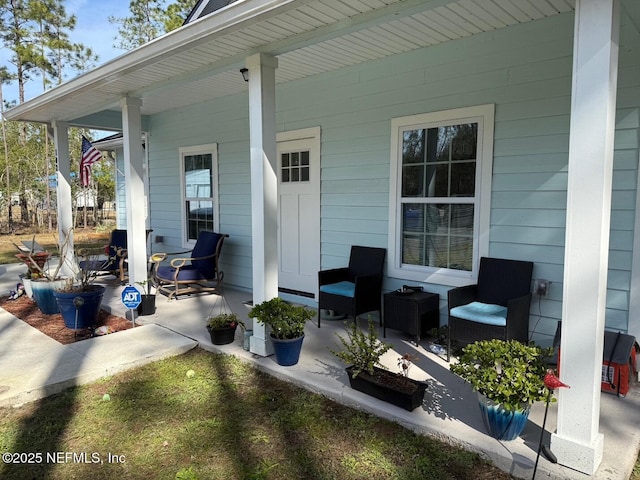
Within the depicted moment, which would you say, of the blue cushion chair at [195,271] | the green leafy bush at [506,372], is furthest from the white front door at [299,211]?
the green leafy bush at [506,372]

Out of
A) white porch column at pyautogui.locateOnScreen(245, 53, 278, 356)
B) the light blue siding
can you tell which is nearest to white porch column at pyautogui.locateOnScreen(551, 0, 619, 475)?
the light blue siding

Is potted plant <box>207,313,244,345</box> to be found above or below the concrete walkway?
above

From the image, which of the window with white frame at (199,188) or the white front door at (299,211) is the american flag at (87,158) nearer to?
the window with white frame at (199,188)

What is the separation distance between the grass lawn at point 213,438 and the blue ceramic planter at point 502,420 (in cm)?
18

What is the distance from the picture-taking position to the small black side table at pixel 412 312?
374cm

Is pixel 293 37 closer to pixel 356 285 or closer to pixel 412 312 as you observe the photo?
pixel 356 285

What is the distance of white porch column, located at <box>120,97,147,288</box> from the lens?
471 centimetres

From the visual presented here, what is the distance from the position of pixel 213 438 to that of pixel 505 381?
162 centimetres

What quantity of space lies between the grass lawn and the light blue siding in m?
1.75

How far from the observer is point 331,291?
4250 millimetres

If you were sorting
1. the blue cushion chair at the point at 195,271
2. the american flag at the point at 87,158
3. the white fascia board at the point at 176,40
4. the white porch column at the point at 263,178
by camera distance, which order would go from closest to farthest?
the white fascia board at the point at 176,40 → the white porch column at the point at 263,178 → the blue cushion chair at the point at 195,271 → the american flag at the point at 87,158

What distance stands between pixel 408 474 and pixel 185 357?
2230 mm

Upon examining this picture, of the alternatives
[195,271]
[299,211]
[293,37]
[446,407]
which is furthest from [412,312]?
[195,271]

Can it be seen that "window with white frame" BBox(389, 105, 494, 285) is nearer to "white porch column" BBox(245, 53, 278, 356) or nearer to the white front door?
the white front door
